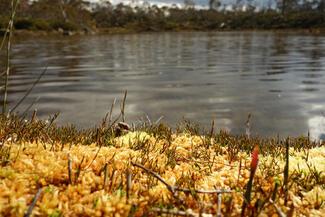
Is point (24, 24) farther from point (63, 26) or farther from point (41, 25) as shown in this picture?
point (63, 26)

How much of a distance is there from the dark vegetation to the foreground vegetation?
91501mm

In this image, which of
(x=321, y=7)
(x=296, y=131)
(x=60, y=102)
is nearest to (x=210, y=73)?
(x=60, y=102)

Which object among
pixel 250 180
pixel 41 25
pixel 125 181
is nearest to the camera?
pixel 250 180

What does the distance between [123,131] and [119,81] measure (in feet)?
52.0

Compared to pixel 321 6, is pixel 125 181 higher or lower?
lower

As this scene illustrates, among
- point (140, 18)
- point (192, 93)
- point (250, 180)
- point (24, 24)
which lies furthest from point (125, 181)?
point (140, 18)

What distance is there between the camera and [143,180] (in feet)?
12.3

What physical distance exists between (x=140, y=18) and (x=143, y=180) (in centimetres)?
18390

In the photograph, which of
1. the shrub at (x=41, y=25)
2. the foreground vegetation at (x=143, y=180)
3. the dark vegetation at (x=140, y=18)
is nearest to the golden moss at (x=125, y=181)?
the foreground vegetation at (x=143, y=180)

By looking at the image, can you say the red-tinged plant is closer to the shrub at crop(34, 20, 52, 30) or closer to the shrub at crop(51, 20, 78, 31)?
the shrub at crop(34, 20, 52, 30)

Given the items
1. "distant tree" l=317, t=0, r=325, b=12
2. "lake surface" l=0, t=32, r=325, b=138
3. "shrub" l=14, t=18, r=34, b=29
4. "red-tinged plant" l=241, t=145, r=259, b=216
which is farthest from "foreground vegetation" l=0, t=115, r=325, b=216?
"distant tree" l=317, t=0, r=325, b=12

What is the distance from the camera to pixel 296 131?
11961 mm

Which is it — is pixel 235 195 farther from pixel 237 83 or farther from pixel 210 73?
pixel 210 73

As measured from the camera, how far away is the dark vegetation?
115175 mm
